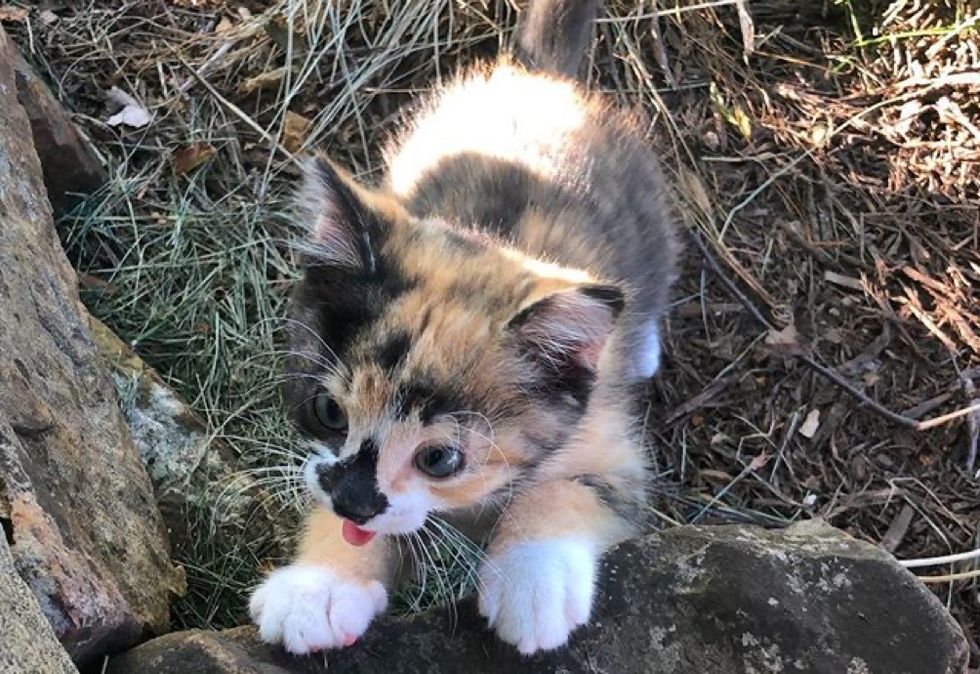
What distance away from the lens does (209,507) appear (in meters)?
2.72

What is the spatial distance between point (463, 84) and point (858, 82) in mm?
1593

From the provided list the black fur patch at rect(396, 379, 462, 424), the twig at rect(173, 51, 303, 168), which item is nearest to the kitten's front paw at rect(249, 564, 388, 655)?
the black fur patch at rect(396, 379, 462, 424)

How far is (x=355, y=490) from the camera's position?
1946 mm

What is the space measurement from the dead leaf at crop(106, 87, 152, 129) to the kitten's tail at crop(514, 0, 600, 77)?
1.38 meters

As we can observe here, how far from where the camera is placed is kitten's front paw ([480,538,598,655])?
206 centimetres

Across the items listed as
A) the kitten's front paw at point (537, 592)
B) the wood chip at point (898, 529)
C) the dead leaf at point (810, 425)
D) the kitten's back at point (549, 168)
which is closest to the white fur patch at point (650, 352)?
the kitten's back at point (549, 168)

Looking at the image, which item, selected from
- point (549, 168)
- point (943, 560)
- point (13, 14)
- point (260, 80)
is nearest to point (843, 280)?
point (943, 560)

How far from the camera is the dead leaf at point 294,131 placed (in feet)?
12.2

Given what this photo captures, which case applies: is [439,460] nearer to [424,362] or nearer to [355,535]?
[424,362]

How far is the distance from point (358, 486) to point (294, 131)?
6.98 feet

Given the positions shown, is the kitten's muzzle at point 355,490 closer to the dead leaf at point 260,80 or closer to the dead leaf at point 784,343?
the dead leaf at point 784,343

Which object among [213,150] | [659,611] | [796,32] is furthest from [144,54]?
[659,611]

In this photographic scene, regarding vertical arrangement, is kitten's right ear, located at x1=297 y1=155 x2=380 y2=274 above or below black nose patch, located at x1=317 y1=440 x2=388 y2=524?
above

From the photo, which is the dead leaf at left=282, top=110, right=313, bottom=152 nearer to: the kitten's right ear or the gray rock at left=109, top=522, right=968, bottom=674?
the kitten's right ear
